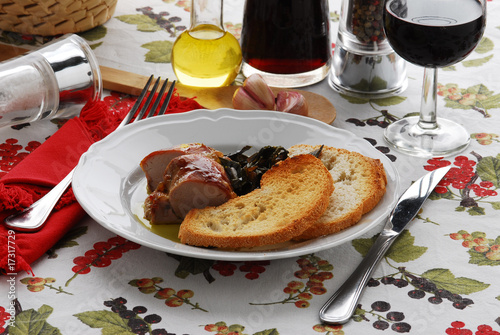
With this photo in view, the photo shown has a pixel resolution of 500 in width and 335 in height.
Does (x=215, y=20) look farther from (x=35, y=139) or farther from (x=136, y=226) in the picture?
(x=136, y=226)

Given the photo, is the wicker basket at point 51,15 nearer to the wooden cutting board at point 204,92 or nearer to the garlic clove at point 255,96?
the wooden cutting board at point 204,92

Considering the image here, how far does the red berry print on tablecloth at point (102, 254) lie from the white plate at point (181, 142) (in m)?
0.05

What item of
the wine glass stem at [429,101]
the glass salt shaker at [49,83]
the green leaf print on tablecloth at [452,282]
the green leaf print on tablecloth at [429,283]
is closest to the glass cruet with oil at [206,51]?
the glass salt shaker at [49,83]

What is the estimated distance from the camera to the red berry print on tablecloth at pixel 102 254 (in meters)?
1.16

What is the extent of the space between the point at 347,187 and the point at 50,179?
63 cm

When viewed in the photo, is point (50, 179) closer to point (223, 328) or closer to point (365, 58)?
point (223, 328)

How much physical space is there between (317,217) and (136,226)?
0.33 meters

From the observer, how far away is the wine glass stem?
156cm

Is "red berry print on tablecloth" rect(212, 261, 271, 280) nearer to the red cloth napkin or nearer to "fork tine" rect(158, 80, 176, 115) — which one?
the red cloth napkin

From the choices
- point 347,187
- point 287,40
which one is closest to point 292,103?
point 287,40

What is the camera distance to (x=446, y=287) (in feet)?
3.69

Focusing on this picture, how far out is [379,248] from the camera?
3.89ft

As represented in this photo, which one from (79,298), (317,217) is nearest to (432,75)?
(317,217)

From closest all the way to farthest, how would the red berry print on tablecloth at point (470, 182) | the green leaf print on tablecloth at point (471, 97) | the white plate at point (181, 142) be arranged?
the white plate at point (181, 142) < the red berry print on tablecloth at point (470, 182) < the green leaf print on tablecloth at point (471, 97)
